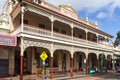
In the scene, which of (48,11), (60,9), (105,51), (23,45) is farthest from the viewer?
(105,51)

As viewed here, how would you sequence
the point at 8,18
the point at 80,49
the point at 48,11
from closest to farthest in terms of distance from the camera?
the point at 48,11, the point at 8,18, the point at 80,49

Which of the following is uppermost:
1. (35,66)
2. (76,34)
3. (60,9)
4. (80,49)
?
(60,9)

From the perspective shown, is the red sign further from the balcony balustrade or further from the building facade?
the balcony balustrade

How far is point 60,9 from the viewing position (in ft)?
102

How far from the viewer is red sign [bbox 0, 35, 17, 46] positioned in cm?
2183

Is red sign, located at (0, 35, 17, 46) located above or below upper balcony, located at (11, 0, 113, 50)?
below

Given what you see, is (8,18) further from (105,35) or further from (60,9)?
(105,35)

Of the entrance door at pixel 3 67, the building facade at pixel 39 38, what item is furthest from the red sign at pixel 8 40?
the entrance door at pixel 3 67

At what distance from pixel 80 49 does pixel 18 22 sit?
10.8 m

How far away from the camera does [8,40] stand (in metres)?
22.4

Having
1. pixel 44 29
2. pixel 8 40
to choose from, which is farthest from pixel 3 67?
pixel 44 29

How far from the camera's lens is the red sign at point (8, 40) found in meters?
21.8

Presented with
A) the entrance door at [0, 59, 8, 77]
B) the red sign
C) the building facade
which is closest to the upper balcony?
the building facade

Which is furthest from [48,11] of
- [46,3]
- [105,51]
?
[105,51]
